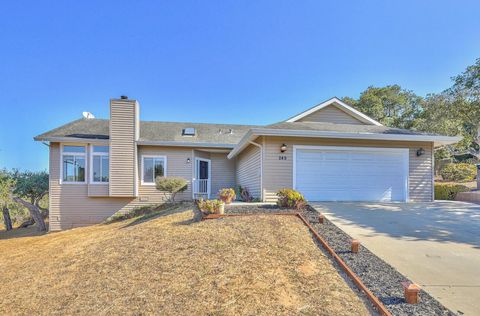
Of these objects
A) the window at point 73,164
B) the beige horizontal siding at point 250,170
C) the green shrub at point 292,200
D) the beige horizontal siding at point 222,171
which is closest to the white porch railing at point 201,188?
the beige horizontal siding at point 222,171

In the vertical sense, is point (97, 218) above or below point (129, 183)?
below

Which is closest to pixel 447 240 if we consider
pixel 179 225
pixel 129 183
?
pixel 179 225

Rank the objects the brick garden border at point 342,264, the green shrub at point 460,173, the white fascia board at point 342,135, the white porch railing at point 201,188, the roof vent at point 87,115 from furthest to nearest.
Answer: the green shrub at point 460,173, the roof vent at point 87,115, the white porch railing at point 201,188, the white fascia board at point 342,135, the brick garden border at point 342,264

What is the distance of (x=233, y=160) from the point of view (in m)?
15.2

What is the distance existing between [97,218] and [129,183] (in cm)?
223

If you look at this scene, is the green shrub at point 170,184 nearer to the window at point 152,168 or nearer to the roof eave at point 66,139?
the window at point 152,168

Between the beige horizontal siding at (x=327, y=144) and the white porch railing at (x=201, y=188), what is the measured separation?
5334 millimetres

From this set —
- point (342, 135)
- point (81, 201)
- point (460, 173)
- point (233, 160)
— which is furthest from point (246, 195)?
point (460, 173)

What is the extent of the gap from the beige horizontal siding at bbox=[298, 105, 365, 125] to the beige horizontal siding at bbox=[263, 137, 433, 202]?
3490 millimetres

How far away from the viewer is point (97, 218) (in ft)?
41.4

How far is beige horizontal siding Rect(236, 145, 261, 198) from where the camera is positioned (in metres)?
10.1

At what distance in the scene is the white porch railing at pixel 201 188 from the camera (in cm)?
1366

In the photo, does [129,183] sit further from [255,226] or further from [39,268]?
[255,226]

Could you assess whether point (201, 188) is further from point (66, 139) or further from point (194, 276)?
point (194, 276)
